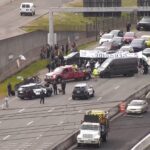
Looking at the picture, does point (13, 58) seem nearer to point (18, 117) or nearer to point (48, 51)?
point (48, 51)

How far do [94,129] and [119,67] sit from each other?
2337cm

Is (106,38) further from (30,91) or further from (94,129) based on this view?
(94,129)

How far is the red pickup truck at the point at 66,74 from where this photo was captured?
73.9 meters

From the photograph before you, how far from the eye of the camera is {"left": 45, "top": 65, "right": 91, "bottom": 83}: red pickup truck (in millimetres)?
73875

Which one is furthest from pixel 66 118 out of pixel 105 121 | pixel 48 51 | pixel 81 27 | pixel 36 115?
pixel 81 27

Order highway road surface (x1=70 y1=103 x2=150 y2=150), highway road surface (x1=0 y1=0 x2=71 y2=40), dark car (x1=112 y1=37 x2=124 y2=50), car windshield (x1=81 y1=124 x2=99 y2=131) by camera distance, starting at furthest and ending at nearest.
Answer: highway road surface (x1=0 y1=0 x2=71 y2=40), dark car (x1=112 y1=37 x2=124 y2=50), car windshield (x1=81 y1=124 x2=99 y2=131), highway road surface (x1=70 y1=103 x2=150 y2=150)

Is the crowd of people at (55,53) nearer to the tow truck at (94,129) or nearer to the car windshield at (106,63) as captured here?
the car windshield at (106,63)

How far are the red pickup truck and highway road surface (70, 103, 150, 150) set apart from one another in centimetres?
1282

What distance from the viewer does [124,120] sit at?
2399 inches

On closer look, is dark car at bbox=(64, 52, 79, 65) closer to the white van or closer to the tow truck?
the white van

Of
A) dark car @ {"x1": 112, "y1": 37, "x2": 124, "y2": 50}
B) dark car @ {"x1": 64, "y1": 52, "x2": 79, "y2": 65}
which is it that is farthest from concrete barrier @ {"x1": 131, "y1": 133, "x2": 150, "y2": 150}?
dark car @ {"x1": 112, "y1": 37, "x2": 124, "y2": 50}

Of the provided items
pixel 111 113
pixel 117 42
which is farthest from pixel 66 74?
pixel 117 42

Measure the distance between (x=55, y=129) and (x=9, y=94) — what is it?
13.2m

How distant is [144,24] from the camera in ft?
331
